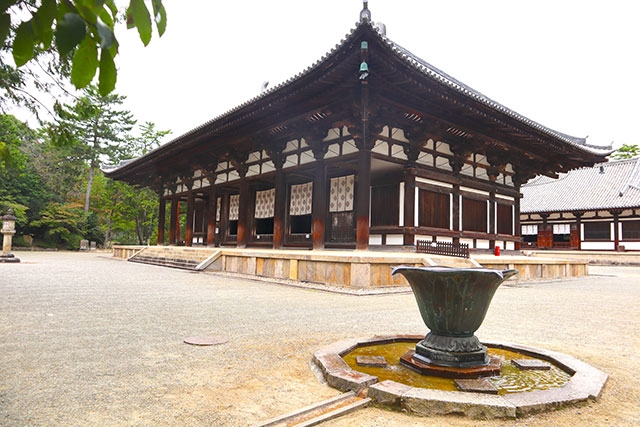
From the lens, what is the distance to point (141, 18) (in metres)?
1.08

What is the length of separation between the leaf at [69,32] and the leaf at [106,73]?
0.22 feet

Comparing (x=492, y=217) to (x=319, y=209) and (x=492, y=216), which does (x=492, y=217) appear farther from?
Result: (x=319, y=209)

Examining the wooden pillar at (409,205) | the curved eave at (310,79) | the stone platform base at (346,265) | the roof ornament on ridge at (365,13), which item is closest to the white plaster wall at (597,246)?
the curved eave at (310,79)

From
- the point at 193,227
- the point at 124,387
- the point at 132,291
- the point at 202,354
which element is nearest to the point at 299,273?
the point at 132,291

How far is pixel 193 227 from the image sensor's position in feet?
72.8

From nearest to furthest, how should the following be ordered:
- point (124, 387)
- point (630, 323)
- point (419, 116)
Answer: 1. point (124, 387)
2. point (630, 323)
3. point (419, 116)

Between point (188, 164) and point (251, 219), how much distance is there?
4527 mm

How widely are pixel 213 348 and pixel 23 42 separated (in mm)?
3174

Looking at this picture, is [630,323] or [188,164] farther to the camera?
[188,164]

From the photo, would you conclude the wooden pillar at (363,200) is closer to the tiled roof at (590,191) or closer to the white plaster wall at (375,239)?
the white plaster wall at (375,239)

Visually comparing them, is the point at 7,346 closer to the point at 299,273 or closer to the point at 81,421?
the point at 81,421

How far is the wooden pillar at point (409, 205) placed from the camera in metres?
11.7

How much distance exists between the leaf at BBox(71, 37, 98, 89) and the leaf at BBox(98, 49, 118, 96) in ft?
0.14

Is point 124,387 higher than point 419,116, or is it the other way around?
point 419,116
